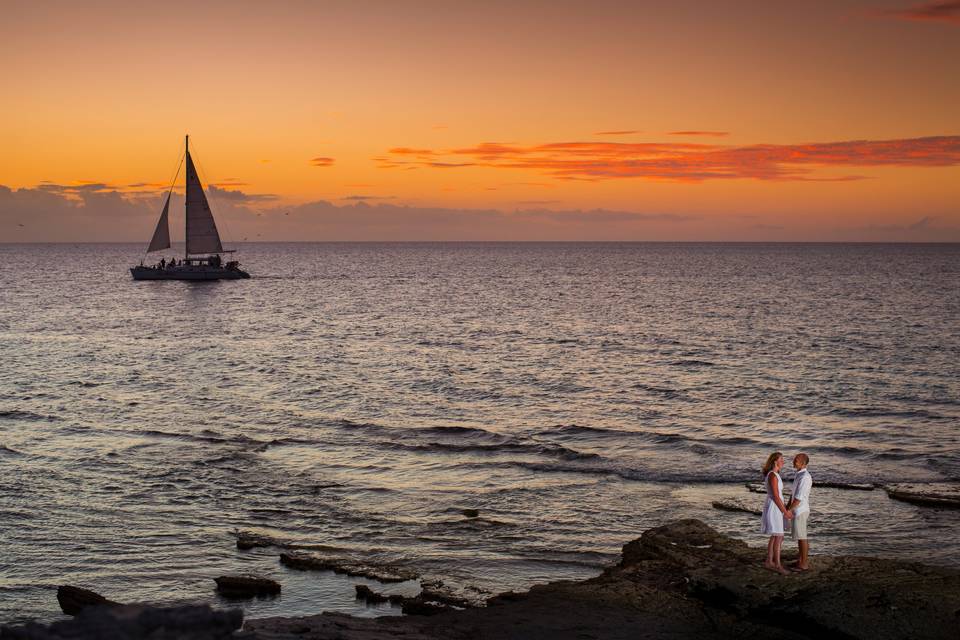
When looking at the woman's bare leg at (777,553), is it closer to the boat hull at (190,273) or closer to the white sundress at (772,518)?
the white sundress at (772,518)

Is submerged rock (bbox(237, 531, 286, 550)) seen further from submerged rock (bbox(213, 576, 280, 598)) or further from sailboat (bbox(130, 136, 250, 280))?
sailboat (bbox(130, 136, 250, 280))

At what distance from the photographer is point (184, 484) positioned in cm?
2592

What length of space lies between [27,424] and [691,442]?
25.9 meters

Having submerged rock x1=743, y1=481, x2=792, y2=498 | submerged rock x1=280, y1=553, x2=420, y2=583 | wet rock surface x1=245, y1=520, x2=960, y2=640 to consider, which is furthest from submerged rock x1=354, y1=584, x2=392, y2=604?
submerged rock x1=743, y1=481, x2=792, y2=498

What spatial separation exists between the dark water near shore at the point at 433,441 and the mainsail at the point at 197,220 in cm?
4454

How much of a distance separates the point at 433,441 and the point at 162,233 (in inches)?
4142

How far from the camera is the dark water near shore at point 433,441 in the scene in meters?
20.4

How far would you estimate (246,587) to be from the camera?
17.3 meters

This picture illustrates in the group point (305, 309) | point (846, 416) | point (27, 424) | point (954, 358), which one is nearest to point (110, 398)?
point (27, 424)

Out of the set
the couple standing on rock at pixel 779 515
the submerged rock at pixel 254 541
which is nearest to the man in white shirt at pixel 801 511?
the couple standing on rock at pixel 779 515

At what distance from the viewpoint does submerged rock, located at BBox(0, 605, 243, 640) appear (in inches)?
338

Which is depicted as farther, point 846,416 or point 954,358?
point 954,358

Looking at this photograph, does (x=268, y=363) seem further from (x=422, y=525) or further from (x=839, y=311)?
(x=839, y=311)

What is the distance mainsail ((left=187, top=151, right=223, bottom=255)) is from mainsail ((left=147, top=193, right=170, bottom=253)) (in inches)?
202
